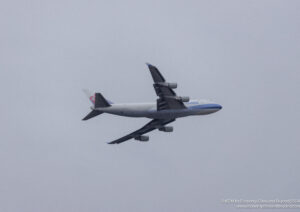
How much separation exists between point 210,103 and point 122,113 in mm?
16902

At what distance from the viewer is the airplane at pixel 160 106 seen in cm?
10381

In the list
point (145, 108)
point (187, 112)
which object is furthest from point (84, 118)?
point (187, 112)

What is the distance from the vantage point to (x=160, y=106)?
10694 cm

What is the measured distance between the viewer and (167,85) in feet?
339

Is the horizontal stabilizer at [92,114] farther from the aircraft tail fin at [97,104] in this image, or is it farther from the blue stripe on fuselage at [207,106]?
the blue stripe on fuselage at [207,106]

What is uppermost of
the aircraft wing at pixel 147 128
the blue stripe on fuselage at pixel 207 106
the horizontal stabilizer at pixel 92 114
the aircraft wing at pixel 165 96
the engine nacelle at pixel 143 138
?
the aircraft wing at pixel 165 96

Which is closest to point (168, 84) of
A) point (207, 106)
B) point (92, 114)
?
point (92, 114)

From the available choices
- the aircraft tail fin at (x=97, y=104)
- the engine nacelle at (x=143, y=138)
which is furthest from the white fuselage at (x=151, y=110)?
the engine nacelle at (x=143, y=138)

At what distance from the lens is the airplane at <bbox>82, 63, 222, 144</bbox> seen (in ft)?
341

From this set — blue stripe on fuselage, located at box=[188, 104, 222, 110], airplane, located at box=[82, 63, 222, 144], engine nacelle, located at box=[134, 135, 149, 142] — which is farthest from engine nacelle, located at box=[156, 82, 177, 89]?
engine nacelle, located at box=[134, 135, 149, 142]

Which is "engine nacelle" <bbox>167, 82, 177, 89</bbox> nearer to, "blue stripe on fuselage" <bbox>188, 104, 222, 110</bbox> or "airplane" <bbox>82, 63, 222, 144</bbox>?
"airplane" <bbox>82, 63, 222, 144</bbox>

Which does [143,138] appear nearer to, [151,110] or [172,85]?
[151,110]

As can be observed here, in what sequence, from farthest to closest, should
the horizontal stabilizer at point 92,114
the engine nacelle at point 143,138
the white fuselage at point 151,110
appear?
1. the engine nacelle at point 143,138
2. the white fuselage at point 151,110
3. the horizontal stabilizer at point 92,114

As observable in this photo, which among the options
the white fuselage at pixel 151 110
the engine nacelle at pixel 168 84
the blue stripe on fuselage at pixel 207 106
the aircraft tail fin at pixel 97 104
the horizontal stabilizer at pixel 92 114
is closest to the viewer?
the engine nacelle at pixel 168 84
